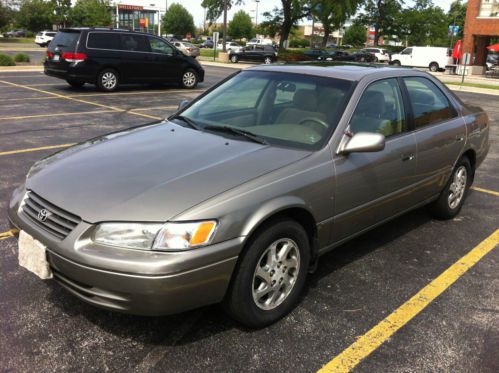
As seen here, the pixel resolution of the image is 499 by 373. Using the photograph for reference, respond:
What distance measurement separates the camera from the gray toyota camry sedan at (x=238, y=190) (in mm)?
2479

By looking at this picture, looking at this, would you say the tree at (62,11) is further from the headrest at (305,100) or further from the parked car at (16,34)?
the headrest at (305,100)

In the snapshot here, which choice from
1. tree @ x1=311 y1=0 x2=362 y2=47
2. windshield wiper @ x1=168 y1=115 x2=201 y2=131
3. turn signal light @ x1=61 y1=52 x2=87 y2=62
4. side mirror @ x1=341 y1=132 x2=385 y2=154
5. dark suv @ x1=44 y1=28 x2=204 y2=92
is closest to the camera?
side mirror @ x1=341 y1=132 x2=385 y2=154

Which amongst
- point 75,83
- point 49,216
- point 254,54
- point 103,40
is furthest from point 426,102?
point 254,54

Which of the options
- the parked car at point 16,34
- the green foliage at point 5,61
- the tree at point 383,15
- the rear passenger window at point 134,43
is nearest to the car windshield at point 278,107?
the rear passenger window at point 134,43

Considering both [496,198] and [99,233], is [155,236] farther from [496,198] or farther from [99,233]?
[496,198]

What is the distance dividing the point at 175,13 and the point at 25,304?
104m

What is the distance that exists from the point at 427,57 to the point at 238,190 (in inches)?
1527

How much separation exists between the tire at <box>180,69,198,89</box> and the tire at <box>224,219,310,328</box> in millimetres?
Answer: 13478

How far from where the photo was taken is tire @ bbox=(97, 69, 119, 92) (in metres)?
14.0

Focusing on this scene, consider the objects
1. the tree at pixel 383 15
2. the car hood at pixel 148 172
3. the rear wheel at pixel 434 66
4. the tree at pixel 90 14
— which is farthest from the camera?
the tree at pixel 90 14

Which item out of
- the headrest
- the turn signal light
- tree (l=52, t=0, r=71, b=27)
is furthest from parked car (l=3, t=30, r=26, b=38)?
the headrest

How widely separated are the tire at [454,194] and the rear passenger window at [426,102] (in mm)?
586

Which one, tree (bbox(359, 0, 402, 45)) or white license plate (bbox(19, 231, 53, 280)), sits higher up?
tree (bbox(359, 0, 402, 45))

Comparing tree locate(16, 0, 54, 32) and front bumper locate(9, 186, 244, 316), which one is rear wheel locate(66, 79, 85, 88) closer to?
front bumper locate(9, 186, 244, 316)
